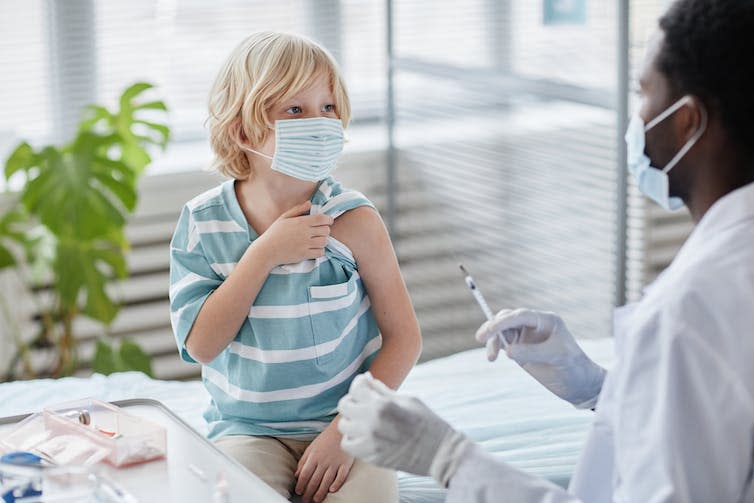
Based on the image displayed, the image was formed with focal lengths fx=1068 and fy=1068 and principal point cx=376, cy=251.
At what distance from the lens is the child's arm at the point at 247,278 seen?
1610 millimetres

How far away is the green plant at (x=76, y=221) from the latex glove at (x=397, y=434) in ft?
6.33

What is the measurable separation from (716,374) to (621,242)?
1455 millimetres

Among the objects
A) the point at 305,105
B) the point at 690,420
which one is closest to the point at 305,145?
the point at 305,105

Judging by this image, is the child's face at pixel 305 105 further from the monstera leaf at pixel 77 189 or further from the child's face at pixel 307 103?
the monstera leaf at pixel 77 189

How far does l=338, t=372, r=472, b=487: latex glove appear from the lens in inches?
45.1

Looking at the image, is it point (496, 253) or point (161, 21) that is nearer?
point (496, 253)

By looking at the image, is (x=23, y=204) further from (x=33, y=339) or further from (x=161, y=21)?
(x=161, y=21)

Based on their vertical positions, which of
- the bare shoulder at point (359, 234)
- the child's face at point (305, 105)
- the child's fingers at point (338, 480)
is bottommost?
the child's fingers at point (338, 480)

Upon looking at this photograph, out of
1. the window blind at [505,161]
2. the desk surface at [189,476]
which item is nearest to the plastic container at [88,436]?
the desk surface at [189,476]

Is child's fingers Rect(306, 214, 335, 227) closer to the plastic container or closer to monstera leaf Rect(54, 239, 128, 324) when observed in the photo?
the plastic container

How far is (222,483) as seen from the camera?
3.85 ft

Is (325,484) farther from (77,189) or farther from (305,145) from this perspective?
(77,189)

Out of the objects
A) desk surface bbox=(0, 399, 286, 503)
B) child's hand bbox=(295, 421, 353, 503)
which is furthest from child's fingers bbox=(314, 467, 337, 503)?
desk surface bbox=(0, 399, 286, 503)

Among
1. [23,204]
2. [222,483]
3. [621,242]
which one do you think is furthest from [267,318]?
[23,204]
